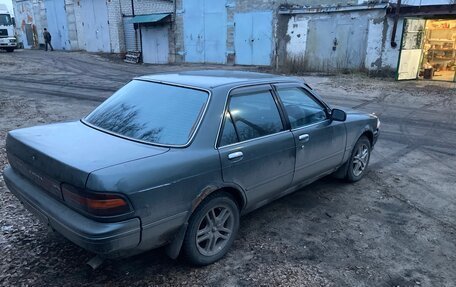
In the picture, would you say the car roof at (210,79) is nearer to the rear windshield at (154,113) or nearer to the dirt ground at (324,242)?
the rear windshield at (154,113)

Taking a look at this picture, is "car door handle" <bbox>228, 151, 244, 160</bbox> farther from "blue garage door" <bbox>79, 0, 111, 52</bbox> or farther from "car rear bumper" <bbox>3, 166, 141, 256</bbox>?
"blue garage door" <bbox>79, 0, 111, 52</bbox>

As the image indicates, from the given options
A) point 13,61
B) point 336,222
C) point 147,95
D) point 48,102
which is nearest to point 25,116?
point 48,102

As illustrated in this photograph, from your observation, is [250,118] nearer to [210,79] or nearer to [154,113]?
[210,79]

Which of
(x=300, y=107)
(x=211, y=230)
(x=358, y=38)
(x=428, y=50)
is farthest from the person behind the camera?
(x=358, y=38)

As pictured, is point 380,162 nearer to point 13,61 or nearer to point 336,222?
point 336,222

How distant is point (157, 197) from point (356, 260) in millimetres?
1937

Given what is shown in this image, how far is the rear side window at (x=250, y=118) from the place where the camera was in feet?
10.6

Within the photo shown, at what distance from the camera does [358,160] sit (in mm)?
4996

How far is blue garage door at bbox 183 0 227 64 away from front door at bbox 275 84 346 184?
18.8 metres

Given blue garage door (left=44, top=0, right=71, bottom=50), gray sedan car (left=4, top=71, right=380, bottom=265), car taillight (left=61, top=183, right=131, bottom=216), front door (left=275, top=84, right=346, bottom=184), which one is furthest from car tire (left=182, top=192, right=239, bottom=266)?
blue garage door (left=44, top=0, right=71, bottom=50)

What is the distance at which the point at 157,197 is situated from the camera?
2.61 metres

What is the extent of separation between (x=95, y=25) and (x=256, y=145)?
29671 mm

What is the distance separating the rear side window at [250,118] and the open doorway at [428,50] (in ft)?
46.0

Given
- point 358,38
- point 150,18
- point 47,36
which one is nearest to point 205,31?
point 150,18
